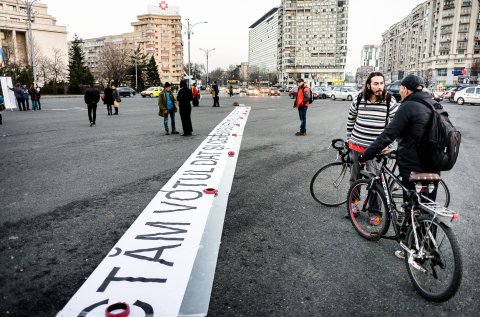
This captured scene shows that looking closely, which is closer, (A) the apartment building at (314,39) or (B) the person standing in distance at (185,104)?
(B) the person standing in distance at (185,104)

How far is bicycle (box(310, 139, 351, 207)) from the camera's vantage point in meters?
4.97

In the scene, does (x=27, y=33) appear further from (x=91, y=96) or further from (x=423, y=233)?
(x=423, y=233)

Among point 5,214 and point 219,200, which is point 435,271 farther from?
point 5,214

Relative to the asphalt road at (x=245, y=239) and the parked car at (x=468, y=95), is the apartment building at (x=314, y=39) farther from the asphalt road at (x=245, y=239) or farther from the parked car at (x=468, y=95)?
the asphalt road at (x=245, y=239)

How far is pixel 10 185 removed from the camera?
6168mm

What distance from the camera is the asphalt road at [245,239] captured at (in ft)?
9.40

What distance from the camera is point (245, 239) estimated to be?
4012 millimetres

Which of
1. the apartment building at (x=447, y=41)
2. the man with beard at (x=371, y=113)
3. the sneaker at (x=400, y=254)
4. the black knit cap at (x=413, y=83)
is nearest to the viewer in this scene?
the black knit cap at (x=413, y=83)

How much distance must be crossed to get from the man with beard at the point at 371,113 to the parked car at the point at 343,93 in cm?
3520

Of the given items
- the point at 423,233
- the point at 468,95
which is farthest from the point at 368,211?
the point at 468,95

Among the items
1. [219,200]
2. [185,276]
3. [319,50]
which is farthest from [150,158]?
[319,50]

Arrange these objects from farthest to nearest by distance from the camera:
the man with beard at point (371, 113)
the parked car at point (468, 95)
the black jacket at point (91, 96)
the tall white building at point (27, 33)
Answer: the tall white building at point (27, 33), the parked car at point (468, 95), the black jacket at point (91, 96), the man with beard at point (371, 113)

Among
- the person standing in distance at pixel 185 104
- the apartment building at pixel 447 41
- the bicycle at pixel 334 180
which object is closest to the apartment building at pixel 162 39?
the apartment building at pixel 447 41

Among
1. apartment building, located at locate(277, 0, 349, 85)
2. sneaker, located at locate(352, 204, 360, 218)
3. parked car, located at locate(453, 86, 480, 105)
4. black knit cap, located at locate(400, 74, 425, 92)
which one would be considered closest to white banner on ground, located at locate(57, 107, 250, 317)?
sneaker, located at locate(352, 204, 360, 218)
